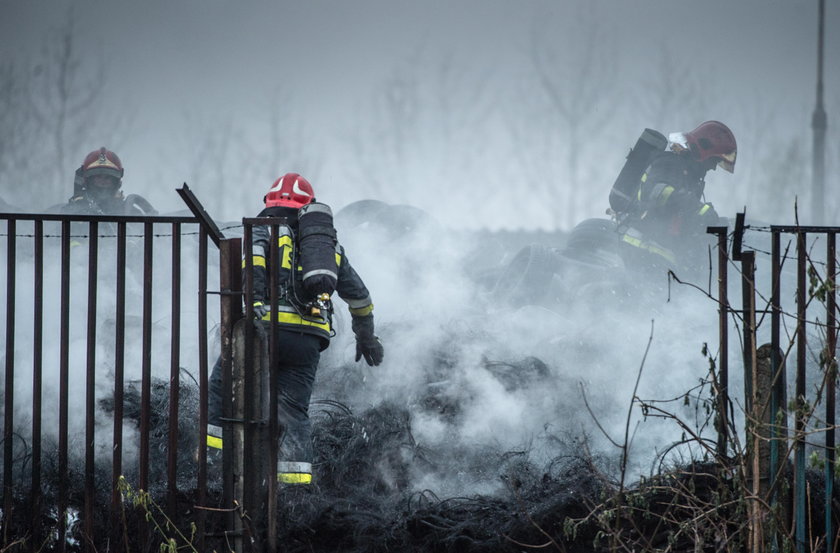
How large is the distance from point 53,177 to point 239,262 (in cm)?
1220

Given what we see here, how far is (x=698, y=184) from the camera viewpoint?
9094mm

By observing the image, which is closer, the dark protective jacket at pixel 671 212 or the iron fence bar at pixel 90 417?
the iron fence bar at pixel 90 417

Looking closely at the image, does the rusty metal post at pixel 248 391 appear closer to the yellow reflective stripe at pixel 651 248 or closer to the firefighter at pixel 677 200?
the firefighter at pixel 677 200

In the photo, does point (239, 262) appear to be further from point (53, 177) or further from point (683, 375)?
point (53, 177)

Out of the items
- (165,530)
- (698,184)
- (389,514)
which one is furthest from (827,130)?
(165,530)

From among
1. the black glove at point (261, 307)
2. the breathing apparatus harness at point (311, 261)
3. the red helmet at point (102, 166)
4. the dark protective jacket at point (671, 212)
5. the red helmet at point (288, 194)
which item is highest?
the red helmet at point (102, 166)

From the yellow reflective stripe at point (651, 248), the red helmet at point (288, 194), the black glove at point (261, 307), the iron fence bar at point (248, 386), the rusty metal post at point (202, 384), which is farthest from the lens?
the yellow reflective stripe at point (651, 248)

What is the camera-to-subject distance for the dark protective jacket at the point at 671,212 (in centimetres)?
888

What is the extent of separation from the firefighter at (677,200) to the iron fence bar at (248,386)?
19.2 feet

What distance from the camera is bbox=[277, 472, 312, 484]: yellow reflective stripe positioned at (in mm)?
4953

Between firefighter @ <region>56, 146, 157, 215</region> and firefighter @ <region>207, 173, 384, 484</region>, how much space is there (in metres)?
4.20

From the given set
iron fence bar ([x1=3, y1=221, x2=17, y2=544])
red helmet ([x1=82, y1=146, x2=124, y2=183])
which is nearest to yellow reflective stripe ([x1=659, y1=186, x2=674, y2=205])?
red helmet ([x1=82, y1=146, x2=124, y2=183])

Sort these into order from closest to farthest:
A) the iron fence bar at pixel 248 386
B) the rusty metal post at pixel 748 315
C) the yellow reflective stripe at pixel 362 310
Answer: the rusty metal post at pixel 748 315 < the iron fence bar at pixel 248 386 < the yellow reflective stripe at pixel 362 310

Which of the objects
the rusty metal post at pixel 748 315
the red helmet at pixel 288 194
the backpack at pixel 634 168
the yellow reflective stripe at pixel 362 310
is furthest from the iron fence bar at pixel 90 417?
the backpack at pixel 634 168
